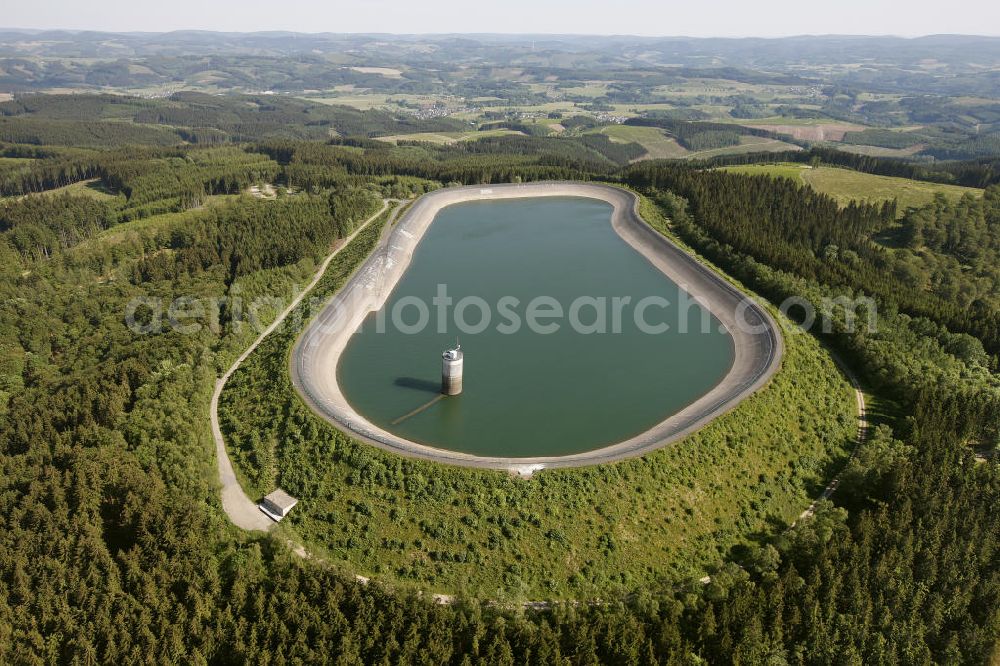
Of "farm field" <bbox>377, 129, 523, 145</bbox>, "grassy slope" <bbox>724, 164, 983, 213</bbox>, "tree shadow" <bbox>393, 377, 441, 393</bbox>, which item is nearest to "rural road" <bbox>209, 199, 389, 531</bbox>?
"tree shadow" <bbox>393, 377, 441, 393</bbox>

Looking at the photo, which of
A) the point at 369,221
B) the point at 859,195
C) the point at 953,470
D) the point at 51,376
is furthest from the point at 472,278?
the point at 859,195

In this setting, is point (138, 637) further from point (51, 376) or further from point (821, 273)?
point (821, 273)

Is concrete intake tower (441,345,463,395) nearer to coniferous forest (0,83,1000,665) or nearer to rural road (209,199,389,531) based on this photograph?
coniferous forest (0,83,1000,665)

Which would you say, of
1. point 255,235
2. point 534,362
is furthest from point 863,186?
point 255,235

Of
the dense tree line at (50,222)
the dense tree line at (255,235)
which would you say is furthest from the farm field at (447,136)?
the dense tree line at (255,235)

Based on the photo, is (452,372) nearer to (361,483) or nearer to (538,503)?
(361,483)

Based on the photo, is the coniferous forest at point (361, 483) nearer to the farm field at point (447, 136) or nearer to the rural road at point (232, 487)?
the rural road at point (232, 487)
